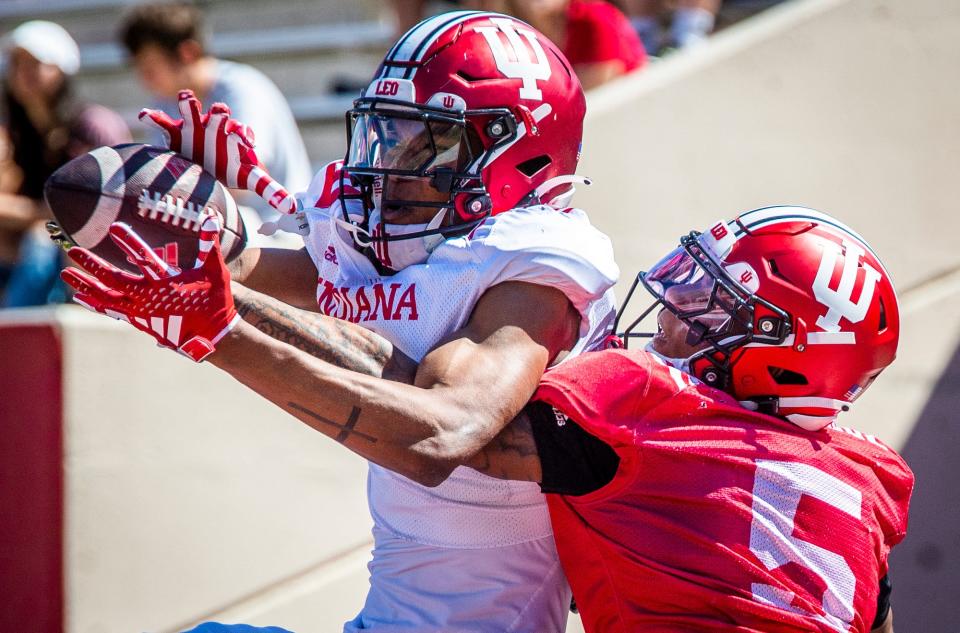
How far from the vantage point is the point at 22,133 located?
18.2 feet

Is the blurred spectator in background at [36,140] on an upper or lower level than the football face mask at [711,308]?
lower

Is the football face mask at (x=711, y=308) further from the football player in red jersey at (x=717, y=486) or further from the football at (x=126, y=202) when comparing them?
the football at (x=126, y=202)

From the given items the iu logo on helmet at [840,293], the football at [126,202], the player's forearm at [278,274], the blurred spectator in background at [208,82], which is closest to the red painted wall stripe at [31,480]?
the player's forearm at [278,274]

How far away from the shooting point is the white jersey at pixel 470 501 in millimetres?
2199

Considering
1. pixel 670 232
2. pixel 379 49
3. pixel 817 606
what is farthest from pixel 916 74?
pixel 379 49

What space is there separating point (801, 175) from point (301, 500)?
6.47 ft

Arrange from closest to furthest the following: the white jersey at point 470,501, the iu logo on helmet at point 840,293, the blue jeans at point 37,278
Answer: the white jersey at point 470,501, the iu logo on helmet at point 840,293, the blue jeans at point 37,278

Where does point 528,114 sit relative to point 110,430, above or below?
above

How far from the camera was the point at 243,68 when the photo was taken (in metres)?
4.85

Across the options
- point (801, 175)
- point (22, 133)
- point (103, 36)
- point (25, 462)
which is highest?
point (801, 175)

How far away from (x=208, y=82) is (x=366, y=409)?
3.30 m

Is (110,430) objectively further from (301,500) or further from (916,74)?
(916,74)

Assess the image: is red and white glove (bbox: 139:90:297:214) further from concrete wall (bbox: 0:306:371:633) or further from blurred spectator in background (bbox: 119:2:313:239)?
blurred spectator in background (bbox: 119:2:313:239)

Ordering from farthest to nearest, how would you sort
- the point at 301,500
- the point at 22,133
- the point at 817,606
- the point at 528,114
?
the point at 22,133 → the point at 301,500 → the point at 528,114 → the point at 817,606
